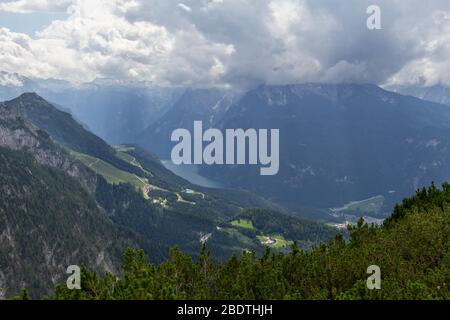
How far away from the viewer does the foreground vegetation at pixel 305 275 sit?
27.1 m

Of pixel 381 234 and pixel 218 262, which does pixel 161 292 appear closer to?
pixel 218 262

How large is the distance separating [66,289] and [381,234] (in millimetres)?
30327

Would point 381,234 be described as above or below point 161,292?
above

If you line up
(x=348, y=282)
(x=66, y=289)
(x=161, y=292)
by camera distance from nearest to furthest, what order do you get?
(x=161, y=292) < (x=66, y=289) < (x=348, y=282)

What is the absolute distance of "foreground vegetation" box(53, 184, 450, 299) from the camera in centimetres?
2708

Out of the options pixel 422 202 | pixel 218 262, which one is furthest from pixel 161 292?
pixel 422 202

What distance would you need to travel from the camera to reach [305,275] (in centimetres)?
3838

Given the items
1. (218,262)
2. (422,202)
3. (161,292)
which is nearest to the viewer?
(161,292)
